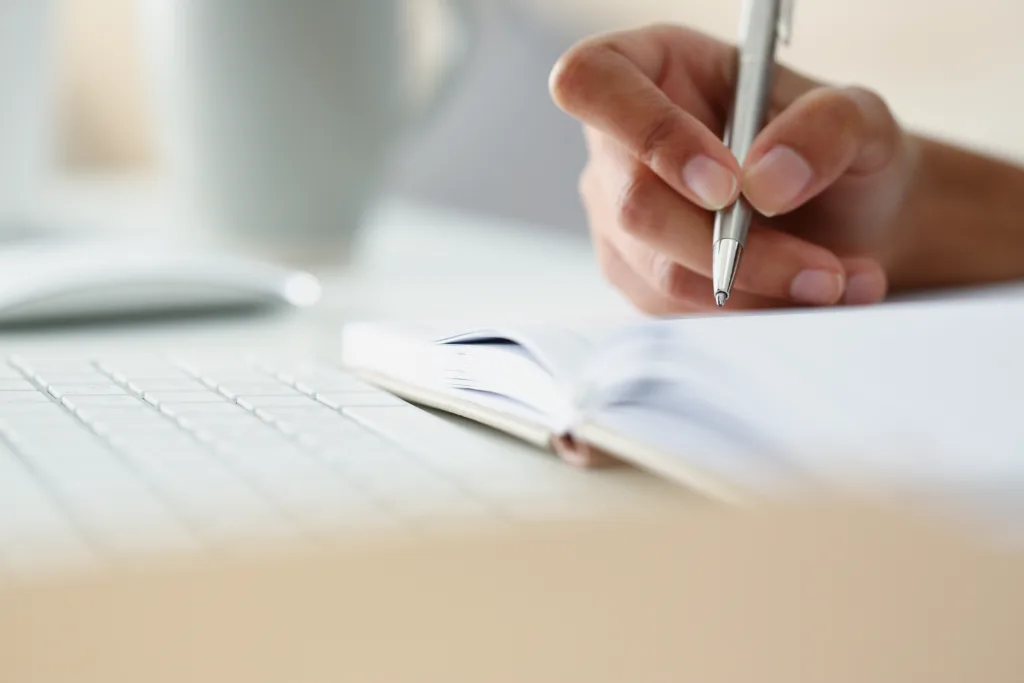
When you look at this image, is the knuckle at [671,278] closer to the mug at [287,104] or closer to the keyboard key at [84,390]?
the keyboard key at [84,390]

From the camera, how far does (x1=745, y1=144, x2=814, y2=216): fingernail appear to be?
0.51 metres

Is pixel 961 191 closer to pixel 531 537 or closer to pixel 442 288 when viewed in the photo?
pixel 442 288

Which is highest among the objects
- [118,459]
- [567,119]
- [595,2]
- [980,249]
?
[595,2]

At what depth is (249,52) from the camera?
0.89 m

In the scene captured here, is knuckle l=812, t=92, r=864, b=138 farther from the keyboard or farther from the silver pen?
the keyboard

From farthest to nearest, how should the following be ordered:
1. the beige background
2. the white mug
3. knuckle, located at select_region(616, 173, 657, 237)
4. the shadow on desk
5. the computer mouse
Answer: the white mug < the beige background < the computer mouse < knuckle, located at select_region(616, 173, 657, 237) < the shadow on desk

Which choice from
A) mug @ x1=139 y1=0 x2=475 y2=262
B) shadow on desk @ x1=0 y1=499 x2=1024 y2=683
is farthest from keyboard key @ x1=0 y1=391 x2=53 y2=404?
mug @ x1=139 y1=0 x2=475 y2=262

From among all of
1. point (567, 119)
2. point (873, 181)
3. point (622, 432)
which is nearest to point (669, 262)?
point (873, 181)

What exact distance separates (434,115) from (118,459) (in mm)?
622

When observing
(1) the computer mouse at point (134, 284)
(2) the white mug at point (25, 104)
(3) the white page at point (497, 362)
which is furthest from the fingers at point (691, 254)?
(2) the white mug at point (25, 104)

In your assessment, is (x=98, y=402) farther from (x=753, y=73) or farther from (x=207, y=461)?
(x=753, y=73)

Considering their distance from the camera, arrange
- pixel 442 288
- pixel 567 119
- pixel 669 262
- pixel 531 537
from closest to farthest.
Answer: pixel 531 537
pixel 669 262
pixel 442 288
pixel 567 119

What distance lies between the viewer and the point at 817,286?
1.77ft

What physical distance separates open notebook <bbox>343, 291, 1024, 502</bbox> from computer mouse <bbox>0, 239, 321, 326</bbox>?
265mm
